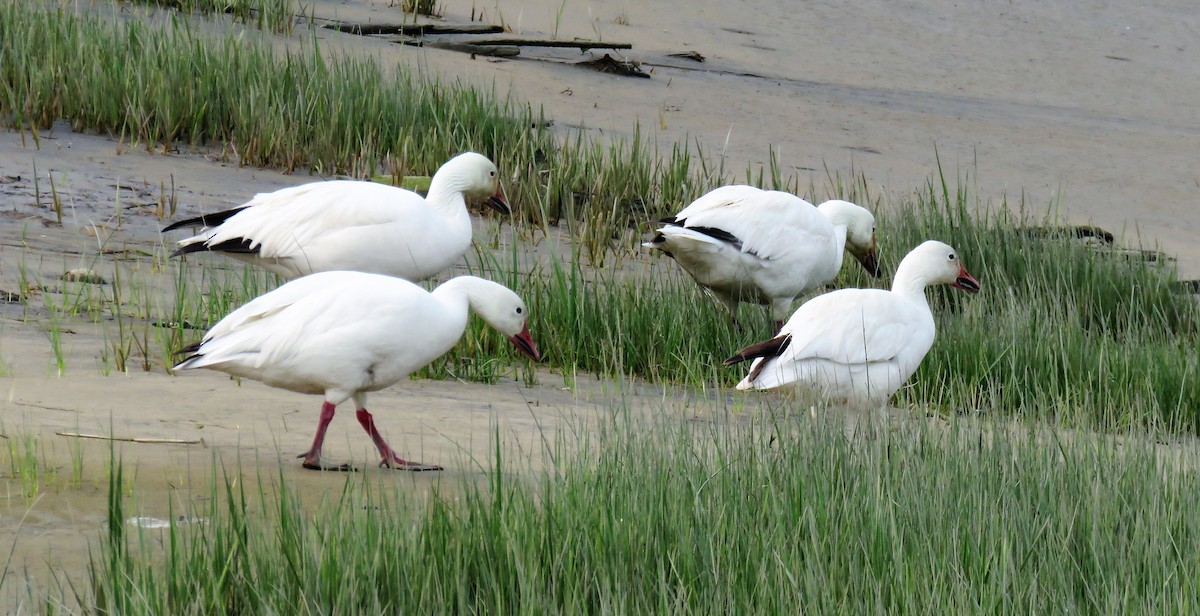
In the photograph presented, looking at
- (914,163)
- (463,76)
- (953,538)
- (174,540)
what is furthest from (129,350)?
(914,163)

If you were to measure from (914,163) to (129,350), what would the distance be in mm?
7855

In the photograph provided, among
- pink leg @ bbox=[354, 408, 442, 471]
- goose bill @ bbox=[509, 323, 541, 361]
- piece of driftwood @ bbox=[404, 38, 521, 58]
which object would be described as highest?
piece of driftwood @ bbox=[404, 38, 521, 58]

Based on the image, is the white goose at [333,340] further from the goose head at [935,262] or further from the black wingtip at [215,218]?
the goose head at [935,262]

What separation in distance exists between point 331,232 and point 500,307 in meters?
1.24

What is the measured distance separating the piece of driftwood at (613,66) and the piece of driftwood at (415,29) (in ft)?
3.48

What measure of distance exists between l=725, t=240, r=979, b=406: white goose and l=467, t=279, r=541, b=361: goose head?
0.79m

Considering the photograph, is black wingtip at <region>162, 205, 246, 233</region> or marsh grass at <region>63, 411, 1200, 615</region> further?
black wingtip at <region>162, 205, 246, 233</region>

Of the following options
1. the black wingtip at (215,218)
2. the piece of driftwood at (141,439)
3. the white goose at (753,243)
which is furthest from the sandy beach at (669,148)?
the white goose at (753,243)

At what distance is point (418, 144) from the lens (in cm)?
928

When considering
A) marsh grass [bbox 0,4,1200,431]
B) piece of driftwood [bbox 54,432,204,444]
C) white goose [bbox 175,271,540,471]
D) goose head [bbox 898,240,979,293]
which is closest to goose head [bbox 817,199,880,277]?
marsh grass [bbox 0,4,1200,431]

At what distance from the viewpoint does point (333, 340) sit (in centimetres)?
428

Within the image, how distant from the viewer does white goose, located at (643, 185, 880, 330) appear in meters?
6.64

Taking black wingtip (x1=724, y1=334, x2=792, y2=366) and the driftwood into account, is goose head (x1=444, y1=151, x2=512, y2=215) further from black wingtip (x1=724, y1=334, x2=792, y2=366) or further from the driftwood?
the driftwood

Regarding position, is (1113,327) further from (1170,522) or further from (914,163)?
(1170,522)
